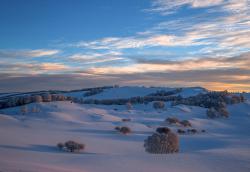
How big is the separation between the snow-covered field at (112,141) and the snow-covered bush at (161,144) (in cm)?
62

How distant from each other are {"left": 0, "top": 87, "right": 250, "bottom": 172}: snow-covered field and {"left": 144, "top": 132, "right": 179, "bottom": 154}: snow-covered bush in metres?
0.62

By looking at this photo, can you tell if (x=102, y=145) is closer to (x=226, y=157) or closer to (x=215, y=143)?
(x=215, y=143)

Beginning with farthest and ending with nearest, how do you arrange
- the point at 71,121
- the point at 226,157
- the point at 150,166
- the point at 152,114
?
the point at 152,114
the point at 71,121
the point at 226,157
the point at 150,166

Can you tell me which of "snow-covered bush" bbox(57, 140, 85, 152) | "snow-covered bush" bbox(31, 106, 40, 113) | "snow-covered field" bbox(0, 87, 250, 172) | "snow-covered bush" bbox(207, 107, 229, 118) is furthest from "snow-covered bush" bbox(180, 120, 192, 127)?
"snow-covered bush" bbox(57, 140, 85, 152)

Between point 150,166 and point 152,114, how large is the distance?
35.4 meters

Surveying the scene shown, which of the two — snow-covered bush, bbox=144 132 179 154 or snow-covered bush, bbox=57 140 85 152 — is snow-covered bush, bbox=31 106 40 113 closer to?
snow-covered bush, bbox=57 140 85 152

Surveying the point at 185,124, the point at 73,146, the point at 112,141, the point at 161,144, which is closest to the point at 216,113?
the point at 185,124

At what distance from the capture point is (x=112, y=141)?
30562 mm

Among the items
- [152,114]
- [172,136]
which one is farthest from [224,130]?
[172,136]

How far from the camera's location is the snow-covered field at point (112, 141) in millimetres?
16828

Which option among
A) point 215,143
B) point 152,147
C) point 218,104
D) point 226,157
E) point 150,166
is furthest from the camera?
point 218,104

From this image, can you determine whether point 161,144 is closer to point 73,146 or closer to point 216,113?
point 73,146

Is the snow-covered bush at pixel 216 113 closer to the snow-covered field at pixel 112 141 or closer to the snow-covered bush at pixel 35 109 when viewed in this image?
the snow-covered field at pixel 112 141

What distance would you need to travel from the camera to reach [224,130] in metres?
44.2
